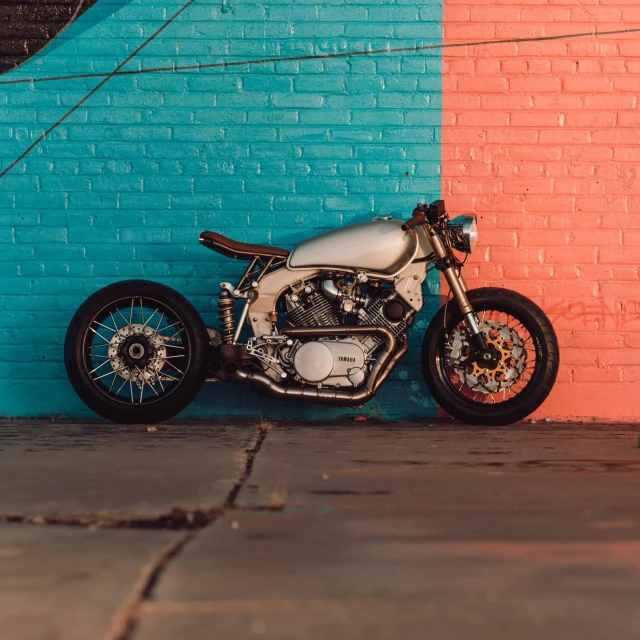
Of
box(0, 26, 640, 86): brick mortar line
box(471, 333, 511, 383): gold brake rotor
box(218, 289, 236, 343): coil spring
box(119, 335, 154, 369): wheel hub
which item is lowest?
box(471, 333, 511, 383): gold brake rotor

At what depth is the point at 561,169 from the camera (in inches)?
227

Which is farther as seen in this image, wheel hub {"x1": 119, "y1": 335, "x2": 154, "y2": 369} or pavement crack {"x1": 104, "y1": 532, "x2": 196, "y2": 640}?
wheel hub {"x1": 119, "y1": 335, "x2": 154, "y2": 369}

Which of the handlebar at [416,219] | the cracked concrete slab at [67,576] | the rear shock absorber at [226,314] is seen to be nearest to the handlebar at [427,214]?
the handlebar at [416,219]

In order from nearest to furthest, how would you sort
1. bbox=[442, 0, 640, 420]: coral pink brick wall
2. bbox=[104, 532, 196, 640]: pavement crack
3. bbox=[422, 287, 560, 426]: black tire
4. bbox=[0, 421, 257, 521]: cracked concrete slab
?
bbox=[104, 532, 196, 640]: pavement crack → bbox=[0, 421, 257, 521]: cracked concrete slab → bbox=[422, 287, 560, 426]: black tire → bbox=[442, 0, 640, 420]: coral pink brick wall

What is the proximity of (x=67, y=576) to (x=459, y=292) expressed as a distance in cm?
339

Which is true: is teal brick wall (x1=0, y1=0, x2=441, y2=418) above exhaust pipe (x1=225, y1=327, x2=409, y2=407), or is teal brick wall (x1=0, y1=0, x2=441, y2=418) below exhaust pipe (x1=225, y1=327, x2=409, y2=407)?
above

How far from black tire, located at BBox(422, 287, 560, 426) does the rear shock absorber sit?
1110 millimetres

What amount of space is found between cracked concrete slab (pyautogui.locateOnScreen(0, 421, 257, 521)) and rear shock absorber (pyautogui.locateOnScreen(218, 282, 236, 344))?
517mm

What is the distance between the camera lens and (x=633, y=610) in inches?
82.0

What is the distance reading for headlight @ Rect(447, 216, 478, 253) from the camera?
5230mm

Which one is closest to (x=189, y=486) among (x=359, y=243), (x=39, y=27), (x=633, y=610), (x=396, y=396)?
(x=633, y=610)

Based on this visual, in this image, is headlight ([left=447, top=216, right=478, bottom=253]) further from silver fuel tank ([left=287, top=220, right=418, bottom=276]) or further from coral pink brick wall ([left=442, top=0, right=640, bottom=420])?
coral pink brick wall ([left=442, top=0, right=640, bottom=420])

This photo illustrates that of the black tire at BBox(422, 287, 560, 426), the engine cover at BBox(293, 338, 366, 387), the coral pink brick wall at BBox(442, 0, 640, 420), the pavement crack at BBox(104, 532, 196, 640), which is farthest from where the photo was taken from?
the coral pink brick wall at BBox(442, 0, 640, 420)

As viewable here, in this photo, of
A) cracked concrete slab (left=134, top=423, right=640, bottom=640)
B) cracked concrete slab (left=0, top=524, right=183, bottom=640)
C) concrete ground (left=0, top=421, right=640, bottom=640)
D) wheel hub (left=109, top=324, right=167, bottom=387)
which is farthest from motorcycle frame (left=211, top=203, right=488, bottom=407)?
cracked concrete slab (left=0, top=524, right=183, bottom=640)
